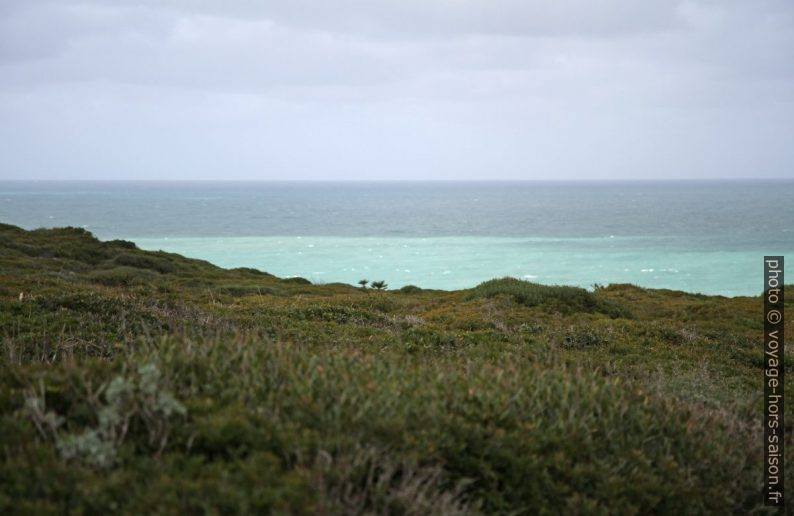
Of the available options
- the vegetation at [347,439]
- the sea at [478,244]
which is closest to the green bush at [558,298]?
the vegetation at [347,439]

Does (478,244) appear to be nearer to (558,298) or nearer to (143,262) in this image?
(143,262)

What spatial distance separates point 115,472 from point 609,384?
214 inches

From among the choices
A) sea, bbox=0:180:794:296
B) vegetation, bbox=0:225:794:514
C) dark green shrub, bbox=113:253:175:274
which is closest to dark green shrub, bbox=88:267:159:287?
dark green shrub, bbox=113:253:175:274

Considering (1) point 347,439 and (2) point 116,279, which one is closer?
(1) point 347,439

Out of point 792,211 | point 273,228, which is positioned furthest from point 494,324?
point 792,211

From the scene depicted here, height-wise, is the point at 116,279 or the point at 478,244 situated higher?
the point at 116,279

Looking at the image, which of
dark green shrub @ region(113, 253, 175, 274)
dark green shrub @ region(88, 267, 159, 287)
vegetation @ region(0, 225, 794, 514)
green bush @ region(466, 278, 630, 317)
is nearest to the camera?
vegetation @ region(0, 225, 794, 514)

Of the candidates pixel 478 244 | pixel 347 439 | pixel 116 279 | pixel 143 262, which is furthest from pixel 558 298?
pixel 478 244

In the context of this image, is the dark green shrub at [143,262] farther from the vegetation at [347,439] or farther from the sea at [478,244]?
the sea at [478,244]

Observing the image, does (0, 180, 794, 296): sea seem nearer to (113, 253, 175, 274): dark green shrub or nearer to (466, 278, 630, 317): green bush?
(113, 253, 175, 274): dark green shrub

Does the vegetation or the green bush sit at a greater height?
the vegetation

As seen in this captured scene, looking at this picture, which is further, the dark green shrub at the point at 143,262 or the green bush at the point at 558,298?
the dark green shrub at the point at 143,262

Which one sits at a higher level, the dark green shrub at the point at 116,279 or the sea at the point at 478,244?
the dark green shrub at the point at 116,279


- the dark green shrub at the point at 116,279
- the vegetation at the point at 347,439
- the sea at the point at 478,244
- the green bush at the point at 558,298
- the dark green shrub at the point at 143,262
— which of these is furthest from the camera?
the sea at the point at 478,244
